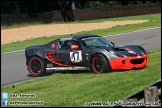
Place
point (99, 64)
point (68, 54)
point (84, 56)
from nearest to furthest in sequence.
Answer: point (99, 64) < point (84, 56) < point (68, 54)

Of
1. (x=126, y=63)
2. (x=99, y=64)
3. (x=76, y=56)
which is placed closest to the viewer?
(x=126, y=63)

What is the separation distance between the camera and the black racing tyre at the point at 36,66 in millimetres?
13109

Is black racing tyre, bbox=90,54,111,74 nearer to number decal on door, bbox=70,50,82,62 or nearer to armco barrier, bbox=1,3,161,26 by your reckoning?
number decal on door, bbox=70,50,82,62

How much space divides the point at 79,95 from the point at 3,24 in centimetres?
4369

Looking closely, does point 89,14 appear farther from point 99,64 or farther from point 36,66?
point 99,64

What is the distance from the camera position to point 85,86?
33.0ft

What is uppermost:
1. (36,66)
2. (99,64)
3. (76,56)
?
(76,56)

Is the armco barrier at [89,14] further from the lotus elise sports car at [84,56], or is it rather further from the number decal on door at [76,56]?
the number decal on door at [76,56]

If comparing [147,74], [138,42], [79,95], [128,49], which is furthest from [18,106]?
[138,42]

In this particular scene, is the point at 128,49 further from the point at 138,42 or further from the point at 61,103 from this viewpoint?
the point at 138,42

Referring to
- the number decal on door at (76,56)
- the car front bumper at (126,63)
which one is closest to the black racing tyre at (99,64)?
the car front bumper at (126,63)

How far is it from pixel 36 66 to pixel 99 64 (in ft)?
7.17

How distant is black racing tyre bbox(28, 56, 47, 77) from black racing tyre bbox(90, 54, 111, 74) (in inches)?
64.1

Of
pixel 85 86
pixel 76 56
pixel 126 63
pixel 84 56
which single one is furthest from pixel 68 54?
pixel 85 86
